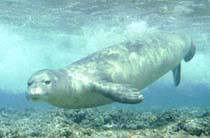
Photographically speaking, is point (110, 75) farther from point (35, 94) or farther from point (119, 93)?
point (35, 94)

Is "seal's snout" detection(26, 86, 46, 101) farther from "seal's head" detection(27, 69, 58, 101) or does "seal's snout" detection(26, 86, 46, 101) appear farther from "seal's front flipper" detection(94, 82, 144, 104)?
"seal's front flipper" detection(94, 82, 144, 104)

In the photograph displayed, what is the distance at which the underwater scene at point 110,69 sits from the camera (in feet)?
20.0

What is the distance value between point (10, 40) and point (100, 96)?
32055 millimetres

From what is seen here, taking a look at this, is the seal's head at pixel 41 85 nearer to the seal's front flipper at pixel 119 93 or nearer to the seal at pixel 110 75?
the seal at pixel 110 75

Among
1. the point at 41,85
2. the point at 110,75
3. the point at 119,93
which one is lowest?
the point at 119,93

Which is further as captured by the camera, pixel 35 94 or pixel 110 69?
pixel 110 69

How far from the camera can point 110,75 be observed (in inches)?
309

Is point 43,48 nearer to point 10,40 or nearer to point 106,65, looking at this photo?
point 10,40

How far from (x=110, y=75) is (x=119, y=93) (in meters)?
1.30

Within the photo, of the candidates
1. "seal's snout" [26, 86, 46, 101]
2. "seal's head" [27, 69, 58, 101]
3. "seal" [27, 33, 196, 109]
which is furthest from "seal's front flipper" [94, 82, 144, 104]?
"seal's snout" [26, 86, 46, 101]

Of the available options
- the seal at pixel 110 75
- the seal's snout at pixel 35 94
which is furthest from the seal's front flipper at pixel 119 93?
the seal's snout at pixel 35 94

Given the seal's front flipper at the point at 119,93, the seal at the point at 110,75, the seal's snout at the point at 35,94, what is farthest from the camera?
the seal's front flipper at the point at 119,93

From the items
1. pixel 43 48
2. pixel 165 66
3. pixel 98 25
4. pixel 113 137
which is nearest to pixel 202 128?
pixel 113 137

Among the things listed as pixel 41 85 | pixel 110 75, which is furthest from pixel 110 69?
pixel 41 85
